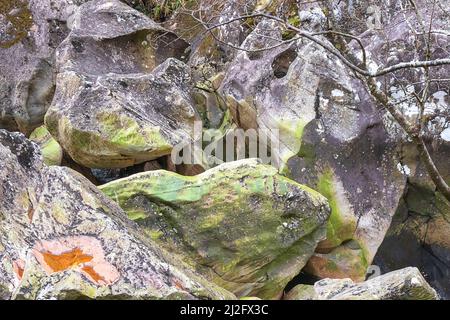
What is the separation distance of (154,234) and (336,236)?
2.09 m

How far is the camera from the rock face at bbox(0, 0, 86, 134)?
400 inches

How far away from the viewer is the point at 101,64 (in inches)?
364

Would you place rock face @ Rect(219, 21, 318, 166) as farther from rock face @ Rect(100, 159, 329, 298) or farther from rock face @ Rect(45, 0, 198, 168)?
rock face @ Rect(100, 159, 329, 298)

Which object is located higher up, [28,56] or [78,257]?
[78,257]

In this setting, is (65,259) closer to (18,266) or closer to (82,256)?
(82,256)

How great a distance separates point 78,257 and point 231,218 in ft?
8.34

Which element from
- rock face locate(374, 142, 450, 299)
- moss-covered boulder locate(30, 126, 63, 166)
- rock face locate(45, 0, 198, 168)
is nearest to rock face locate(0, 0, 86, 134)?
moss-covered boulder locate(30, 126, 63, 166)

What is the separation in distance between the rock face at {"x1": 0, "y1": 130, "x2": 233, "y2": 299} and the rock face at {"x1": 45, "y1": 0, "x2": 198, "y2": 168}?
2858 millimetres

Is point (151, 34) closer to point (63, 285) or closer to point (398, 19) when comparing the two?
point (398, 19)

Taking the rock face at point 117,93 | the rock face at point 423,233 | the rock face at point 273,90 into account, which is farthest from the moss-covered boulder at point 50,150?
the rock face at point 423,233

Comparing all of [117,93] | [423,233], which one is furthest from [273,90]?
[423,233]

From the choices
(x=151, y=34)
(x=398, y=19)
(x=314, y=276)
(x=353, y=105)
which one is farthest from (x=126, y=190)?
(x=398, y=19)

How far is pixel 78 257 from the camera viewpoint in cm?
444

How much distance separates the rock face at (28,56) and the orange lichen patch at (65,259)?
240 inches
